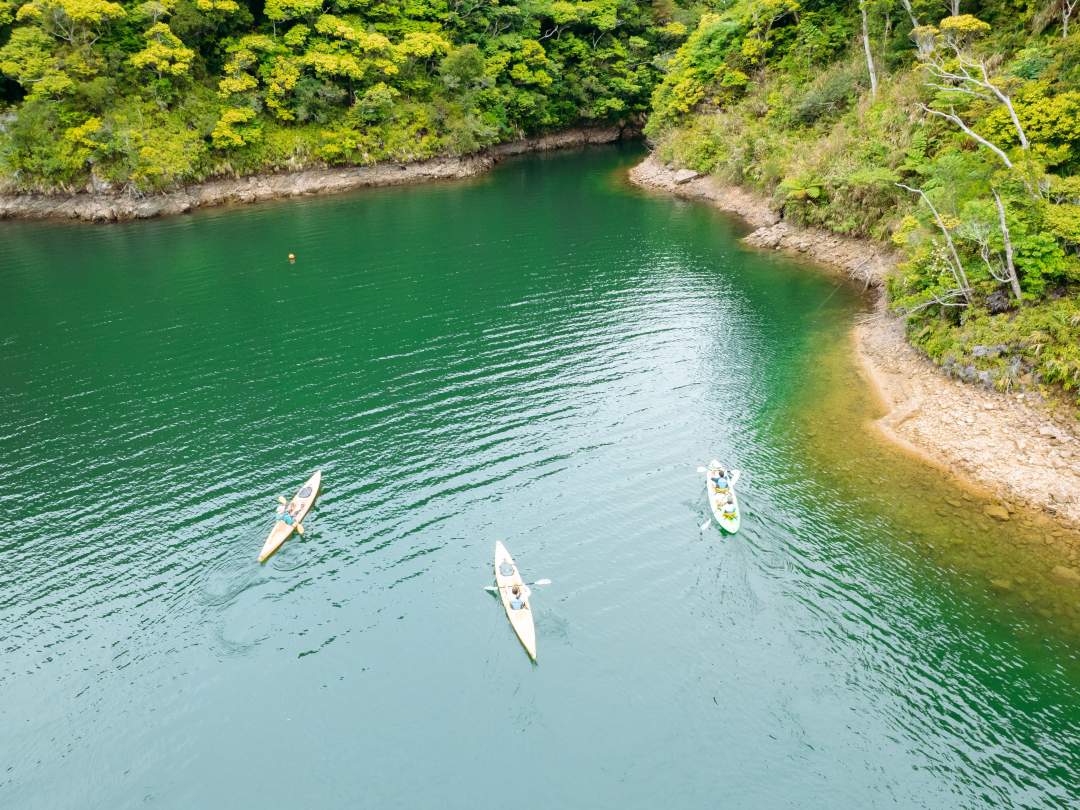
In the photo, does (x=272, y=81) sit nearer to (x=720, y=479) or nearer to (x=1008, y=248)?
(x=720, y=479)

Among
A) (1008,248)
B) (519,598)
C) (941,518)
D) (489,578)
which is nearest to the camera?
(519,598)

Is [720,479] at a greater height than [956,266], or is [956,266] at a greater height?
[956,266]

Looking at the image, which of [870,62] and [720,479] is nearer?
[720,479]

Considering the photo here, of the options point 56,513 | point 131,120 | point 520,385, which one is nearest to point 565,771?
point 520,385

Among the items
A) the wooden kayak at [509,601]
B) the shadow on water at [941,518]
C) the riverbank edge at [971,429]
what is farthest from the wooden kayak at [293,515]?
the riverbank edge at [971,429]

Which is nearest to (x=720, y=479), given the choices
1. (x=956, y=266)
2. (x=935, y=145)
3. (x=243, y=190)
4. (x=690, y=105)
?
(x=956, y=266)

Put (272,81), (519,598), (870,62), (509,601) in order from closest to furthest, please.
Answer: (519,598)
(509,601)
(870,62)
(272,81)
